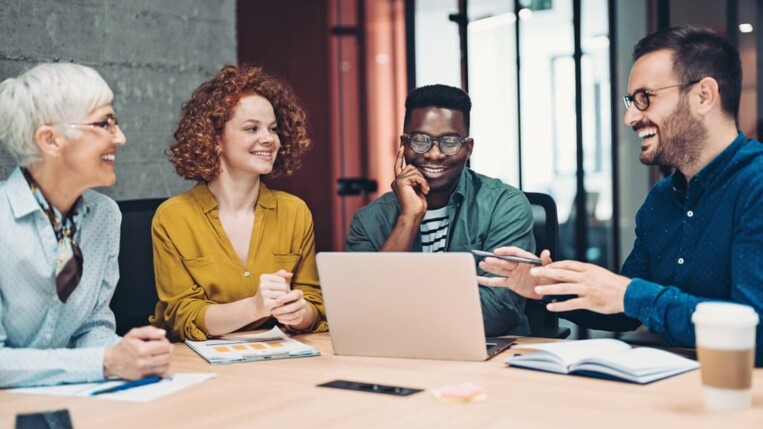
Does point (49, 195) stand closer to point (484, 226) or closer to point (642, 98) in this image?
point (484, 226)

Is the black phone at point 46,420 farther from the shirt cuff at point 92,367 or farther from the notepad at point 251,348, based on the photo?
the notepad at point 251,348

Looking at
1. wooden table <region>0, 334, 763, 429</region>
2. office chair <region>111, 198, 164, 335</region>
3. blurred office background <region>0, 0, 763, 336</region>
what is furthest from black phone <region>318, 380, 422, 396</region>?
blurred office background <region>0, 0, 763, 336</region>

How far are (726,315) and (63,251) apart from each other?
130 centimetres

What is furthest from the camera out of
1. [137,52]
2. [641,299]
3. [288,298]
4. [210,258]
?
[137,52]

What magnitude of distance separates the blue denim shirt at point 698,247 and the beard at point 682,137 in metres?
0.06

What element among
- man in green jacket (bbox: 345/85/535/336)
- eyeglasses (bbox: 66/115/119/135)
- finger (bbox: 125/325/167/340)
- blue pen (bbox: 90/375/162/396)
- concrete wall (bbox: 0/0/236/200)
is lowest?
blue pen (bbox: 90/375/162/396)

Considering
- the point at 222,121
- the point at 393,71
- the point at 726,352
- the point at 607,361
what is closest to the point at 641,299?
the point at 607,361

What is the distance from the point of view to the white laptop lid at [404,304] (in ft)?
5.89

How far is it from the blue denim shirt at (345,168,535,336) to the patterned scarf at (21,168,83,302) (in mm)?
927

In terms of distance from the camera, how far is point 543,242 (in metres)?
2.61

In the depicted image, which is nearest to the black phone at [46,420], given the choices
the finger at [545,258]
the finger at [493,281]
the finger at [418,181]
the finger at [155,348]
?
the finger at [155,348]

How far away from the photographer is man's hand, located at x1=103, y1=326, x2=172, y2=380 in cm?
174

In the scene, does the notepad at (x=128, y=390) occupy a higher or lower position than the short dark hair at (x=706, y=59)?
lower

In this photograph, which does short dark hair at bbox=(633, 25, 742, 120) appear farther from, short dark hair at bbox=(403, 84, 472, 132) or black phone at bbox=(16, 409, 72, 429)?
black phone at bbox=(16, 409, 72, 429)
